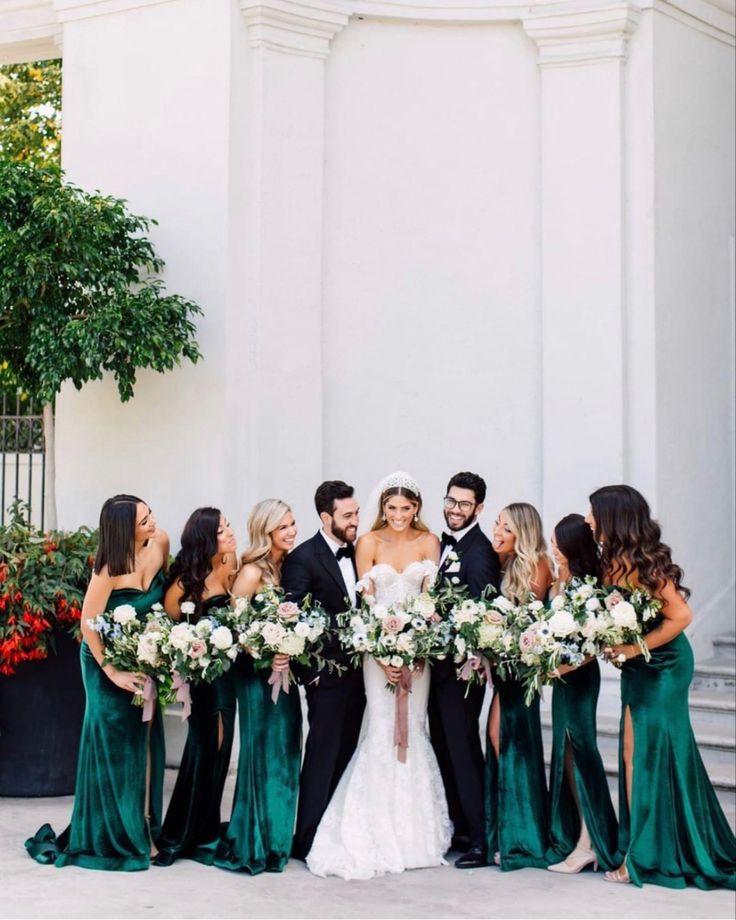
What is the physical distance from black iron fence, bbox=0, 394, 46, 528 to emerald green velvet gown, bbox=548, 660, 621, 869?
15.2ft

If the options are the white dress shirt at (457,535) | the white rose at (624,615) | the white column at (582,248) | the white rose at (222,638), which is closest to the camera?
the white rose at (624,615)

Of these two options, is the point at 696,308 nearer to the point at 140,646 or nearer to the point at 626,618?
the point at 626,618

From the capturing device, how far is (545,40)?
903 cm

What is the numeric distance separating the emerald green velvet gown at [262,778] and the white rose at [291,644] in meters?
0.36

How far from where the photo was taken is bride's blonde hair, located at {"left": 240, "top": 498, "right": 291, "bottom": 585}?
640cm

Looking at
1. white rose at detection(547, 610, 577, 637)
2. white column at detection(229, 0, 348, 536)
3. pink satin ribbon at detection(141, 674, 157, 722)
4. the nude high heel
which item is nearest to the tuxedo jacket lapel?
pink satin ribbon at detection(141, 674, 157, 722)

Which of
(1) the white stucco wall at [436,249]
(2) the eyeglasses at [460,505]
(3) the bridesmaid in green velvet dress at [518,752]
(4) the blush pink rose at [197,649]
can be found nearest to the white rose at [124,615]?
(4) the blush pink rose at [197,649]

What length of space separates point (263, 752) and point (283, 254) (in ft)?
12.5

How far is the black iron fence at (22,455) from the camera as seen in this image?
31.1 ft

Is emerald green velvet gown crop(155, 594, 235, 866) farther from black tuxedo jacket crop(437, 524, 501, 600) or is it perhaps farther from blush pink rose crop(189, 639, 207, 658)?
black tuxedo jacket crop(437, 524, 501, 600)

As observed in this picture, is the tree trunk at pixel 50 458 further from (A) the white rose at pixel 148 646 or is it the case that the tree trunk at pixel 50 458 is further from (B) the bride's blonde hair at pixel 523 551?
(B) the bride's blonde hair at pixel 523 551

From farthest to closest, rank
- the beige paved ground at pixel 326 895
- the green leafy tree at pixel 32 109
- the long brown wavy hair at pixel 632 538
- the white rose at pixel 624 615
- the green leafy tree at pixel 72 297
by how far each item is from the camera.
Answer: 1. the green leafy tree at pixel 32 109
2. the green leafy tree at pixel 72 297
3. the long brown wavy hair at pixel 632 538
4. the white rose at pixel 624 615
5. the beige paved ground at pixel 326 895

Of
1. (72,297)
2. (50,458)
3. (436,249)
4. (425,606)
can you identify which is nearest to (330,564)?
(425,606)

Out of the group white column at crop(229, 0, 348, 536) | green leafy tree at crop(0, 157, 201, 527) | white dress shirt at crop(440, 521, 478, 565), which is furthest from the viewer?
white column at crop(229, 0, 348, 536)
